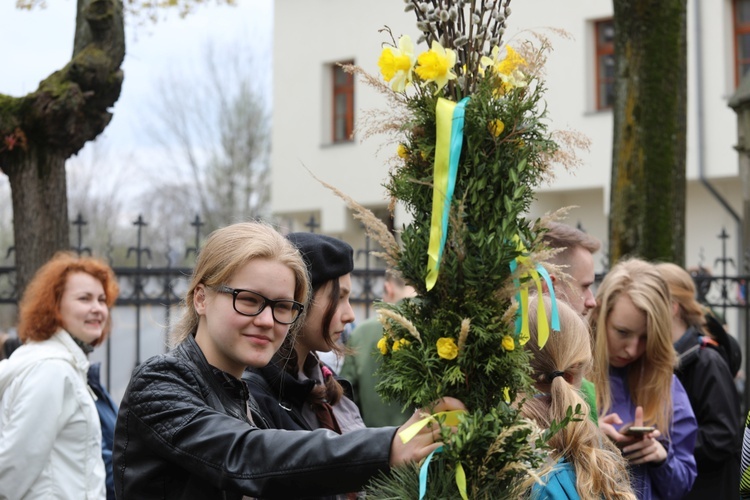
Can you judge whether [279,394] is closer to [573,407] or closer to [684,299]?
[573,407]

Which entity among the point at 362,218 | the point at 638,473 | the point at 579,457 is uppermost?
the point at 362,218

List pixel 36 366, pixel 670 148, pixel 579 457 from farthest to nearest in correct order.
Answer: pixel 670 148 < pixel 36 366 < pixel 579 457

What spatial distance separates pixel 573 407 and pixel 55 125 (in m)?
4.88

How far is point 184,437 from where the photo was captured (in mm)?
2314

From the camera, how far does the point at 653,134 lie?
7066 mm

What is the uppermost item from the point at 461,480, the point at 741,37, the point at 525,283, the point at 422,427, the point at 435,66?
the point at 741,37

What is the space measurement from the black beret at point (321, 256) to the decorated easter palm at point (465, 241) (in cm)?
100

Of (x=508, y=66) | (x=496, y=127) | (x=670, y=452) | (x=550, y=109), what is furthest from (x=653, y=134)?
(x=550, y=109)

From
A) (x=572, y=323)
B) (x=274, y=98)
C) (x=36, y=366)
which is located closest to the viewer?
(x=572, y=323)

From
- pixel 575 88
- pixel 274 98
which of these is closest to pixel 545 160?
pixel 575 88

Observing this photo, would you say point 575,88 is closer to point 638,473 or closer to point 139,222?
point 139,222

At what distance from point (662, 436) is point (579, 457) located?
4.66ft

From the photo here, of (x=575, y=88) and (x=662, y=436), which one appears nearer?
(x=662, y=436)

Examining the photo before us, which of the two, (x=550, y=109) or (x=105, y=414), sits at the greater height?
(x=550, y=109)
